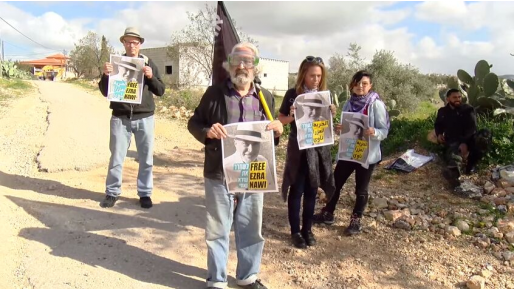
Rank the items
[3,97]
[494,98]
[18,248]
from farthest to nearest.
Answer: [3,97] → [494,98] → [18,248]

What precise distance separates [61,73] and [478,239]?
65.3 m

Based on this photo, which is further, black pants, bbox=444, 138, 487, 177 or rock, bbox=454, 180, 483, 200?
black pants, bbox=444, 138, 487, 177

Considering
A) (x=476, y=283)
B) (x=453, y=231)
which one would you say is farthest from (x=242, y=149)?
(x=453, y=231)

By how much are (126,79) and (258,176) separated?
2.36 m

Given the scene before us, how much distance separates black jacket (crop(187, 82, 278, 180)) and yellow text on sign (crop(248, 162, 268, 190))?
0.78 ft

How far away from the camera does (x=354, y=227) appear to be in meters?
4.52

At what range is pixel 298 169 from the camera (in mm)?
4051

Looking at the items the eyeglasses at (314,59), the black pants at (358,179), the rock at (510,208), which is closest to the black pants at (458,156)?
the rock at (510,208)

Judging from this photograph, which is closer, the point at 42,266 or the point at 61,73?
the point at 42,266

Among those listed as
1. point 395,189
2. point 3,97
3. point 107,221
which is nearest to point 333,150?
point 395,189

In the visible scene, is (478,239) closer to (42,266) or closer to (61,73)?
(42,266)

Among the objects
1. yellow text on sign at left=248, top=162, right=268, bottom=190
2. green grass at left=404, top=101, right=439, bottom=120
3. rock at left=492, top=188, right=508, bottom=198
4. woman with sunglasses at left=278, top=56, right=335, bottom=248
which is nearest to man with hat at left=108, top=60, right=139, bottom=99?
woman with sunglasses at left=278, top=56, right=335, bottom=248

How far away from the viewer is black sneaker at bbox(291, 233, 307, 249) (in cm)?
421

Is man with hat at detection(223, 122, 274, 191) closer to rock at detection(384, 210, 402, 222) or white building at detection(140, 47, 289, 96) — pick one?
rock at detection(384, 210, 402, 222)
